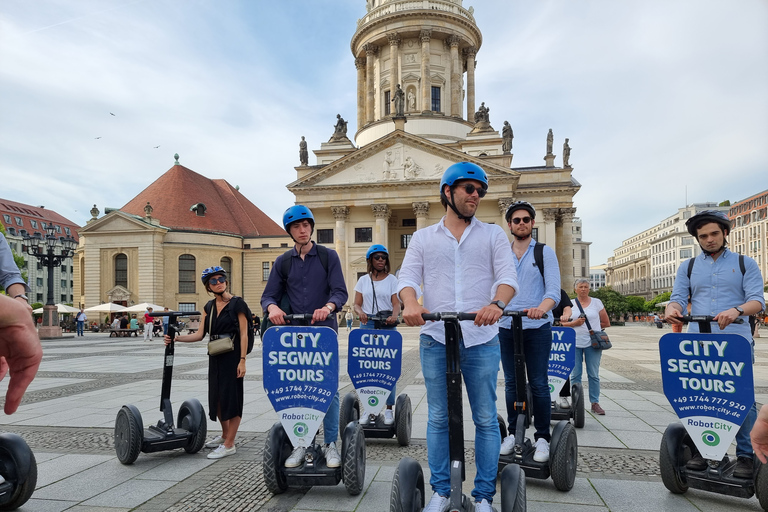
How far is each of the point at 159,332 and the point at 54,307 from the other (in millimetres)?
6117

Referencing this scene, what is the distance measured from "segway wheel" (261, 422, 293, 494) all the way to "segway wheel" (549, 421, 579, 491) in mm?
2058

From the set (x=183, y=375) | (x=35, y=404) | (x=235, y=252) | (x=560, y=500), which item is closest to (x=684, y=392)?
(x=560, y=500)

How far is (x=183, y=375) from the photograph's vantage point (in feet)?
39.3

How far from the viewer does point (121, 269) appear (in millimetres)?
49469

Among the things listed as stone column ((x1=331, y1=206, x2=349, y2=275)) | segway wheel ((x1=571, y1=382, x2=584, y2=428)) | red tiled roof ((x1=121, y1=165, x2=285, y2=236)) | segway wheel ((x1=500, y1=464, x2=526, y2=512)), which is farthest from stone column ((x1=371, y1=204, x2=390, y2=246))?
segway wheel ((x1=500, y1=464, x2=526, y2=512))

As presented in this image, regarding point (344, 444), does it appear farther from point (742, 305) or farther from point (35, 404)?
point (35, 404)

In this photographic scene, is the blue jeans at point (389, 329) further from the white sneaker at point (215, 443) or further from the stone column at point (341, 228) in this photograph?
the stone column at point (341, 228)

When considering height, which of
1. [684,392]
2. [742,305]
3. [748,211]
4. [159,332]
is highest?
[748,211]

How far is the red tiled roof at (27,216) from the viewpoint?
262 feet

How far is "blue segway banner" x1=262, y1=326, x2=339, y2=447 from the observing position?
160 inches

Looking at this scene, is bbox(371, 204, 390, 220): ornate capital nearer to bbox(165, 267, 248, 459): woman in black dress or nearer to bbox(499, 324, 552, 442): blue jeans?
bbox(165, 267, 248, 459): woman in black dress

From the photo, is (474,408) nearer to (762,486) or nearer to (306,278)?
(306,278)

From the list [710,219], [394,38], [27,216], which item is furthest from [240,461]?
[27,216]

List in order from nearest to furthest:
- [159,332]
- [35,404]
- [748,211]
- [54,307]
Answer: [35,404] < [54,307] < [159,332] < [748,211]
